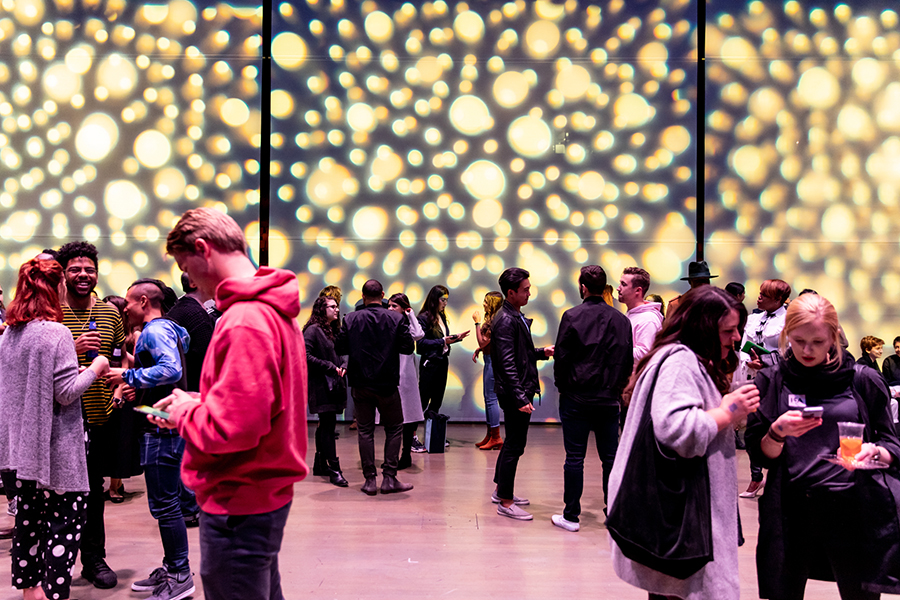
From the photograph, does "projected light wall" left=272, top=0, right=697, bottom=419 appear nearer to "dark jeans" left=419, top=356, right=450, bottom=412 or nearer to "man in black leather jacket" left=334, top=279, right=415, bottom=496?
"dark jeans" left=419, top=356, right=450, bottom=412

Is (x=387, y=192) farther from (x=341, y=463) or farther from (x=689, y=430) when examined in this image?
(x=689, y=430)

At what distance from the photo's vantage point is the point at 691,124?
23.6 ft

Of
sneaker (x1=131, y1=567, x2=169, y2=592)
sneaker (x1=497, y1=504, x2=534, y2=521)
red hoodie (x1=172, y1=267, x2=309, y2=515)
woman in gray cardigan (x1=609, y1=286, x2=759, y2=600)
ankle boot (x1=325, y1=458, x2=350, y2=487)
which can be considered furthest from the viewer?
ankle boot (x1=325, y1=458, x2=350, y2=487)

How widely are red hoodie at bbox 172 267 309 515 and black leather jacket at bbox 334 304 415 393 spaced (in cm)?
304

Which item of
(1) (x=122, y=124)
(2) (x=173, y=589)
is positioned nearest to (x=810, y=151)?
(2) (x=173, y=589)

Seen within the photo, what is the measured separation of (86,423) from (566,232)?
5.31 metres

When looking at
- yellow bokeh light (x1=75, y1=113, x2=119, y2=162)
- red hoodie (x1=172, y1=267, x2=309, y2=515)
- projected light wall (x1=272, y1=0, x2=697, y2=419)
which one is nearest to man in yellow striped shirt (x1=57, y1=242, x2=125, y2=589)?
red hoodie (x1=172, y1=267, x2=309, y2=515)

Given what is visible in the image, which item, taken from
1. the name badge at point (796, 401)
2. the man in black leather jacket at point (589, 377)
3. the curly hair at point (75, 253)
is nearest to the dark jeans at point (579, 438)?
the man in black leather jacket at point (589, 377)

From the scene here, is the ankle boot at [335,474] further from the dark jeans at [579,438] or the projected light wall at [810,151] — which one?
the projected light wall at [810,151]

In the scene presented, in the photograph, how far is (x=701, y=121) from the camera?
7.17 metres

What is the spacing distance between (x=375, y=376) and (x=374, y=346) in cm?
21

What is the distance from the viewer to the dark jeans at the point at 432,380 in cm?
595

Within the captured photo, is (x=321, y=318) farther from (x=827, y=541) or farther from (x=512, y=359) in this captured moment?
(x=827, y=541)

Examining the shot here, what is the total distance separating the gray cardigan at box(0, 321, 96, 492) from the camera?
247cm
